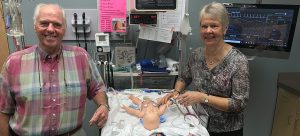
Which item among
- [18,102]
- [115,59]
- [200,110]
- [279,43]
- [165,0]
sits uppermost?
[165,0]

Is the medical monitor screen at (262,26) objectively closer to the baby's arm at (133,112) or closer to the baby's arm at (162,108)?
the baby's arm at (162,108)

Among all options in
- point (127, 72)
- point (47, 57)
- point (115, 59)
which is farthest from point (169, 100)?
point (47, 57)

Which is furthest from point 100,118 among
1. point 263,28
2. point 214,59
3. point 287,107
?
point 287,107

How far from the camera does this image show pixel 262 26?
6.93ft

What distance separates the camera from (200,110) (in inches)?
70.6

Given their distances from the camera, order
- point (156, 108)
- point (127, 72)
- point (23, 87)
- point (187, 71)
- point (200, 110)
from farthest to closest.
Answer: point (127, 72) < point (187, 71) < point (200, 110) < point (156, 108) < point (23, 87)

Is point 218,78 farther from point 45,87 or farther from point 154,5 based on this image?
point 45,87

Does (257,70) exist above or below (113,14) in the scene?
below

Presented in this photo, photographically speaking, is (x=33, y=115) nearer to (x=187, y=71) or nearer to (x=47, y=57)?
(x=47, y=57)

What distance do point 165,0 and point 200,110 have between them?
0.74 meters

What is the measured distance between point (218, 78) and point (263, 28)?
684 mm

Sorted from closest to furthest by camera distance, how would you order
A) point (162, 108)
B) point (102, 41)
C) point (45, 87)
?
point (45, 87), point (162, 108), point (102, 41)

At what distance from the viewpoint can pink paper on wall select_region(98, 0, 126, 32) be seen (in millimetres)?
2105

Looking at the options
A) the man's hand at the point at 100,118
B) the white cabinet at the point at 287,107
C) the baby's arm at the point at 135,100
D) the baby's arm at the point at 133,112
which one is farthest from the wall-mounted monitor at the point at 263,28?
the man's hand at the point at 100,118
